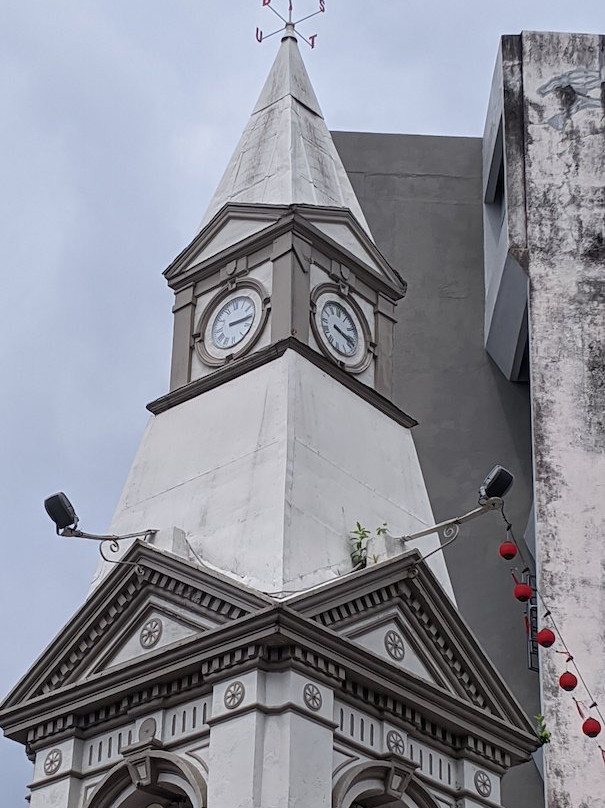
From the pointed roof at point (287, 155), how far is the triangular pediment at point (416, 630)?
519 centimetres

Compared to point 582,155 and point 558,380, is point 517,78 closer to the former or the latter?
point 582,155

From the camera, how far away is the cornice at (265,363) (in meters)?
22.8

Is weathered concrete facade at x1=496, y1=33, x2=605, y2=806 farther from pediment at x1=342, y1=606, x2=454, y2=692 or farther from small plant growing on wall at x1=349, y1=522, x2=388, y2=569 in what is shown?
small plant growing on wall at x1=349, y1=522, x2=388, y2=569

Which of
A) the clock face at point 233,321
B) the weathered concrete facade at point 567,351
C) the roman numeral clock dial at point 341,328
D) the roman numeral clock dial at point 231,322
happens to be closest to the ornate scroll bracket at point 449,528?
the roman numeral clock dial at point 341,328

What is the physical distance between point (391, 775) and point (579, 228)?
17.7 meters

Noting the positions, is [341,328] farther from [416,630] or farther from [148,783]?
[148,783]

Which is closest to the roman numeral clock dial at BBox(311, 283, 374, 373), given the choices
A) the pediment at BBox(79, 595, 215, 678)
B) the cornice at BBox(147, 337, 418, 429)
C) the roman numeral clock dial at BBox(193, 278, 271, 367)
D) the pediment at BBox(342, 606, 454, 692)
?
the cornice at BBox(147, 337, 418, 429)

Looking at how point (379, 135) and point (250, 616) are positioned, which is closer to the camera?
point (250, 616)

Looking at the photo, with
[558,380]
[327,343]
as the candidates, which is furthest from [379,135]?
[327,343]

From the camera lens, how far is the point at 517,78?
123ft

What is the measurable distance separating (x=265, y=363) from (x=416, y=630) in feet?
11.8

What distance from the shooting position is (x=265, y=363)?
75.0ft

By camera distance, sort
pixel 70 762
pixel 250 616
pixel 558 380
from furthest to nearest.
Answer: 1. pixel 558 380
2. pixel 70 762
3. pixel 250 616

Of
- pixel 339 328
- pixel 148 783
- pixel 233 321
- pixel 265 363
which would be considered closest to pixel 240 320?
pixel 233 321
